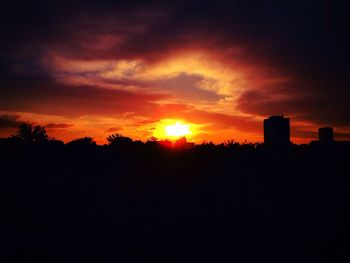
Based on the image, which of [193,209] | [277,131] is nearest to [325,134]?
[277,131]

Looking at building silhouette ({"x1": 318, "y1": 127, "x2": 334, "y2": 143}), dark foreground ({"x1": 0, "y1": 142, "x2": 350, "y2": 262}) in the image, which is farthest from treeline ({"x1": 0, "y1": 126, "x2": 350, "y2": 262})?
building silhouette ({"x1": 318, "y1": 127, "x2": 334, "y2": 143})

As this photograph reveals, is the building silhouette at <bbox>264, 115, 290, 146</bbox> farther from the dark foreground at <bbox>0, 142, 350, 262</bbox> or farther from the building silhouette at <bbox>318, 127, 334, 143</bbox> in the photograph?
the building silhouette at <bbox>318, 127, 334, 143</bbox>

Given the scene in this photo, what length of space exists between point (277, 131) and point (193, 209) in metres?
4.53

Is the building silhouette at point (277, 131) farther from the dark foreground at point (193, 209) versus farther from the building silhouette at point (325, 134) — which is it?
the building silhouette at point (325, 134)

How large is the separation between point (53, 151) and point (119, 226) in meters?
7.59

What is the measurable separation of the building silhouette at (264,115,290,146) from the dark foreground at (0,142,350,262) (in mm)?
1058

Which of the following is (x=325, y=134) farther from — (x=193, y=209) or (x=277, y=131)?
(x=193, y=209)

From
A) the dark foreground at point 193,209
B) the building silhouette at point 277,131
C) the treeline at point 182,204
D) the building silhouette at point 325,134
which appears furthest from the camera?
the building silhouette at point 325,134

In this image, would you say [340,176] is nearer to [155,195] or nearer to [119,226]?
[155,195]

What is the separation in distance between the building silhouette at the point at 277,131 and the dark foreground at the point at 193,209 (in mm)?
1058

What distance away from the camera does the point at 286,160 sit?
11.8 meters

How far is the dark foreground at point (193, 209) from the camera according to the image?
31.7ft

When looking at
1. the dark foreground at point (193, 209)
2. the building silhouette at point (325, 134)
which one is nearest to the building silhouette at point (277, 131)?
the dark foreground at point (193, 209)

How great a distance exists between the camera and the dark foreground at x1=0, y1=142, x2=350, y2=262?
966 cm
